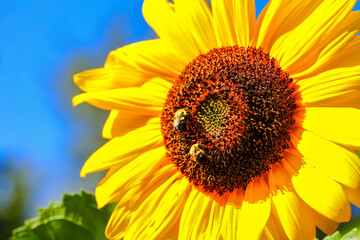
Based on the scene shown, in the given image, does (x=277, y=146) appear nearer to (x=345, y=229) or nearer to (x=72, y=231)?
(x=345, y=229)

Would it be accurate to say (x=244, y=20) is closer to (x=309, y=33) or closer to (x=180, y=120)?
(x=309, y=33)

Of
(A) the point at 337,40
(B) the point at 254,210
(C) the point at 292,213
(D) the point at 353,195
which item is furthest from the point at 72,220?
(A) the point at 337,40

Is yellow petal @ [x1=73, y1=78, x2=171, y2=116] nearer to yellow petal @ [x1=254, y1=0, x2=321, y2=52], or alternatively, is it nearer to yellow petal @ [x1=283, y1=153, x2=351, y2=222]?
yellow petal @ [x1=254, y1=0, x2=321, y2=52]

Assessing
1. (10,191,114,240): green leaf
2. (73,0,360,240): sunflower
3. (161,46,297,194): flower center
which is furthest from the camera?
(10,191,114,240): green leaf

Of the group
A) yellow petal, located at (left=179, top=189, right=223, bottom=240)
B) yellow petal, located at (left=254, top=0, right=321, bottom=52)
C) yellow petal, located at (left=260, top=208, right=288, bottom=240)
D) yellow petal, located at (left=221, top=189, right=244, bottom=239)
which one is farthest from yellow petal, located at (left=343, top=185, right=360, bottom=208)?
yellow petal, located at (left=254, top=0, right=321, bottom=52)

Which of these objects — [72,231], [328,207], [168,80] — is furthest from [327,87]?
[72,231]
